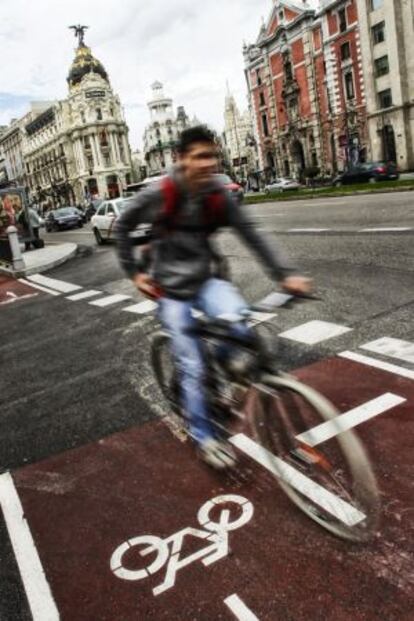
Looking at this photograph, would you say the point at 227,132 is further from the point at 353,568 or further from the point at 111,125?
the point at 353,568

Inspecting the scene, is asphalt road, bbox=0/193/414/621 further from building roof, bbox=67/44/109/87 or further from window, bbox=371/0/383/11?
building roof, bbox=67/44/109/87

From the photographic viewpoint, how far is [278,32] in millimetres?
61656

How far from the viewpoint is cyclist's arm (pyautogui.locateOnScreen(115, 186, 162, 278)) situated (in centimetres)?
348

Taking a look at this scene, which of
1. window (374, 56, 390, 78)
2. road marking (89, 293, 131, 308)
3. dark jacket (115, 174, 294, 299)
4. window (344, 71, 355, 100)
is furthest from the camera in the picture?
window (344, 71, 355, 100)

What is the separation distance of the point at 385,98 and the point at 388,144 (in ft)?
12.1

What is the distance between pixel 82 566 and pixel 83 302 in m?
7.88

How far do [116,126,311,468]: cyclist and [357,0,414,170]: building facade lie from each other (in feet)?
152

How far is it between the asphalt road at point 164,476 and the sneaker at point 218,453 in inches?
4.2

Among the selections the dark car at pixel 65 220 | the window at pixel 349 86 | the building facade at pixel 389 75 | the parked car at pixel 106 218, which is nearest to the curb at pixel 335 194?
the parked car at pixel 106 218

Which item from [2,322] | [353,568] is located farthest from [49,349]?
[353,568]

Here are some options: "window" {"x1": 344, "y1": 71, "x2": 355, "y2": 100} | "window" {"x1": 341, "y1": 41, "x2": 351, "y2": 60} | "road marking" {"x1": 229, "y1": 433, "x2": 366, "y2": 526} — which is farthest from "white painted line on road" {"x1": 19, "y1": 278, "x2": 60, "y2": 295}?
"window" {"x1": 341, "y1": 41, "x2": 351, "y2": 60}

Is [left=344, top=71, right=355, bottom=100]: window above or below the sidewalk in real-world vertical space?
above

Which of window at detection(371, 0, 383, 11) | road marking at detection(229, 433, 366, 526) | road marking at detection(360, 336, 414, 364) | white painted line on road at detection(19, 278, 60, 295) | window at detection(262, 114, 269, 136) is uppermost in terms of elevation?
window at detection(371, 0, 383, 11)

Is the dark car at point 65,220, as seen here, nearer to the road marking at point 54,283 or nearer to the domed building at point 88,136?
the road marking at point 54,283
